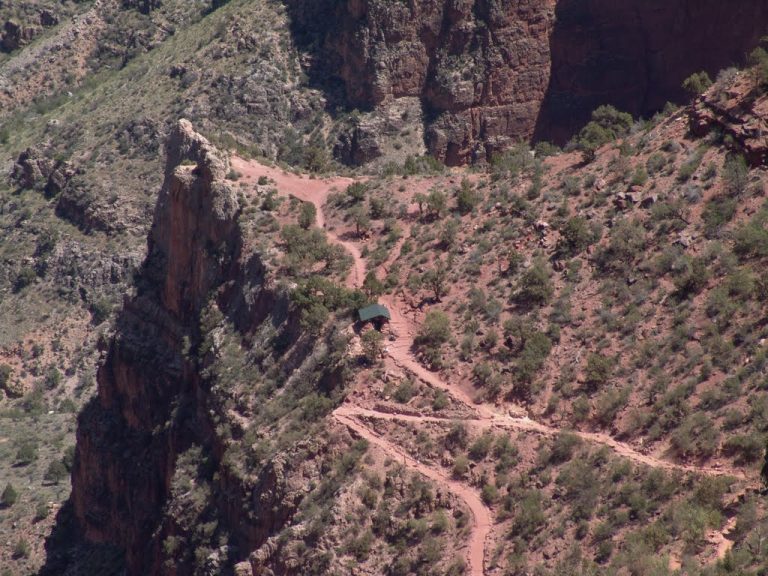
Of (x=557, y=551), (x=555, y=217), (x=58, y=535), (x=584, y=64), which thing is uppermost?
(x=584, y=64)

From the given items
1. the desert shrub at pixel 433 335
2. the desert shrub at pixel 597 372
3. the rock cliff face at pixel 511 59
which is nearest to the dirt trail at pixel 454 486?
the desert shrub at pixel 433 335

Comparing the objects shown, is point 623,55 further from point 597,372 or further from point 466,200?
point 597,372

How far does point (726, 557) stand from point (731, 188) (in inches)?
796

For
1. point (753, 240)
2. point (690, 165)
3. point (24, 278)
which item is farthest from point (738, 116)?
point (24, 278)

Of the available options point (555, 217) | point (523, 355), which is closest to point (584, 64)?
point (555, 217)

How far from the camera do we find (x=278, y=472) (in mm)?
52781

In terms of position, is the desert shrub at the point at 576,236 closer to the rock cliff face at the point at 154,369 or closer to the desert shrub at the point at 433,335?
the desert shrub at the point at 433,335

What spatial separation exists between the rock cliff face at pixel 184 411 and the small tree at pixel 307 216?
3083mm

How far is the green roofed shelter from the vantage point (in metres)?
57.0

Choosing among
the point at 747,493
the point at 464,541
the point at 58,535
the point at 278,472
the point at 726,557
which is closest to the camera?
the point at 726,557

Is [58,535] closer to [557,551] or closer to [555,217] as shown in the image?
[555,217]

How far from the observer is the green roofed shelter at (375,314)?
5700cm

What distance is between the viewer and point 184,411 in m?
67.5

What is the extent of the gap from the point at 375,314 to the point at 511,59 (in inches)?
2039
